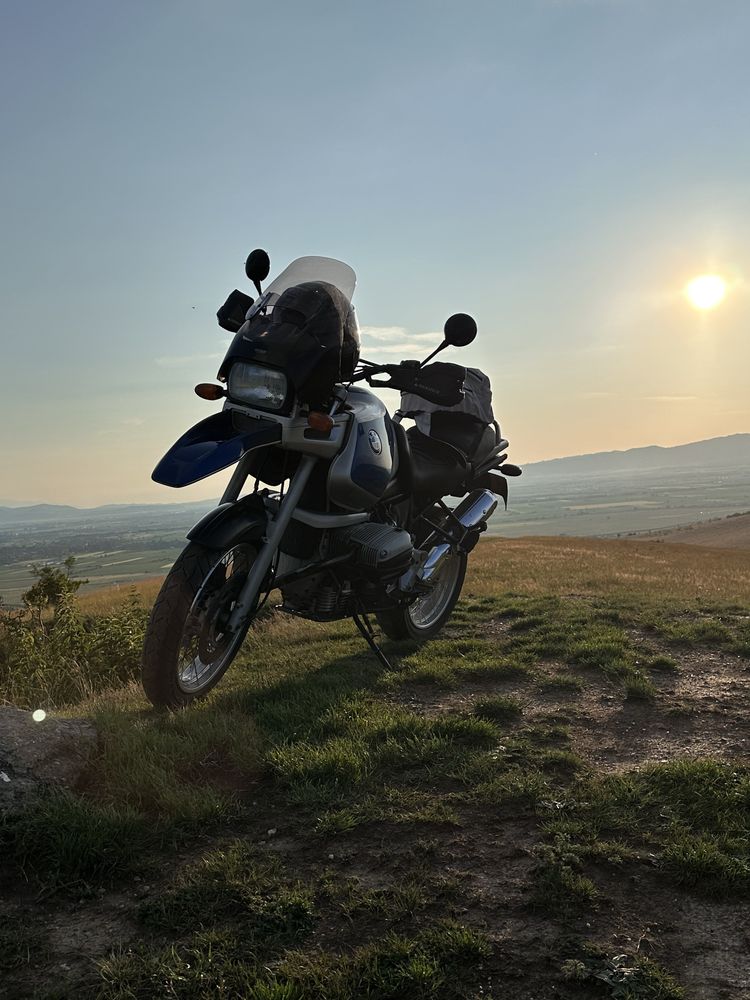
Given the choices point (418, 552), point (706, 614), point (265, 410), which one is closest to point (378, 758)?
point (265, 410)

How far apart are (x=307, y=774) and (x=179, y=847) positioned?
0.87m

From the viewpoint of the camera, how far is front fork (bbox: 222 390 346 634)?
193 inches

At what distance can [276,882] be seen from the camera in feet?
9.77

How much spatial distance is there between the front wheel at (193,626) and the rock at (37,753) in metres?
0.58

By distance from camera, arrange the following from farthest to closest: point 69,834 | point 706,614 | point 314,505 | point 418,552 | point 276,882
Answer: point 706,614 < point 418,552 < point 314,505 < point 69,834 < point 276,882

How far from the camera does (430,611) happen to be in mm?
8188

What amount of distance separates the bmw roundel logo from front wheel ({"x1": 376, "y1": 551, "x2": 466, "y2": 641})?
192 centimetres

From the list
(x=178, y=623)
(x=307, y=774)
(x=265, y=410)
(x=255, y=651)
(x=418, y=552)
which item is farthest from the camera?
(x=255, y=651)

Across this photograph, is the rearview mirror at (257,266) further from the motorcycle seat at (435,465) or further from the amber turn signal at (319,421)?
the motorcycle seat at (435,465)

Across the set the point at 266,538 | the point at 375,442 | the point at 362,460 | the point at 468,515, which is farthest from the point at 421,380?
the point at 266,538

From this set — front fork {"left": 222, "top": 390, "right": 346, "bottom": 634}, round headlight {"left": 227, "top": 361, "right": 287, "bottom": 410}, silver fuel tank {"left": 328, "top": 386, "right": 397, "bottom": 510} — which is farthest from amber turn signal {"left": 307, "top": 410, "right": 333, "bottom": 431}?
silver fuel tank {"left": 328, "top": 386, "right": 397, "bottom": 510}

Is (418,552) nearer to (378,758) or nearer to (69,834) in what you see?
(378,758)

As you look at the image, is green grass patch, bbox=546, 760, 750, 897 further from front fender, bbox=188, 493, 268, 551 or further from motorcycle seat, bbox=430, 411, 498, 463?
motorcycle seat, bbox=430, 411, 498, 463

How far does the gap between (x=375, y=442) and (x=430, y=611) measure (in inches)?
122
